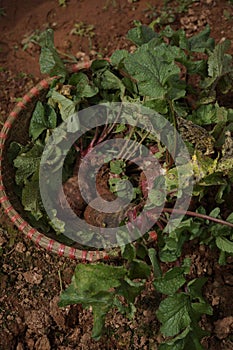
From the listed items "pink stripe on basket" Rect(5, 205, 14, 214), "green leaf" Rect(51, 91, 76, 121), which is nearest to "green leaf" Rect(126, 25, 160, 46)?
"green leaf" Rect(51, 91, 76, 121)

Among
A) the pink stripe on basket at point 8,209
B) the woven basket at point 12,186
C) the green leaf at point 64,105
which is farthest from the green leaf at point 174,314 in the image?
the green leaf at point 64,105

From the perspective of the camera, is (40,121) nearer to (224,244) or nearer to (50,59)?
(50,59)

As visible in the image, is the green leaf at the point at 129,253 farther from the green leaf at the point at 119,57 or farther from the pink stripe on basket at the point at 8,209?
the green leaf at the point at 119,57

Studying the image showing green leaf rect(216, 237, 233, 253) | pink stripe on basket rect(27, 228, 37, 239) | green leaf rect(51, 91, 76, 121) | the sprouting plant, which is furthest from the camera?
the sprouting plant

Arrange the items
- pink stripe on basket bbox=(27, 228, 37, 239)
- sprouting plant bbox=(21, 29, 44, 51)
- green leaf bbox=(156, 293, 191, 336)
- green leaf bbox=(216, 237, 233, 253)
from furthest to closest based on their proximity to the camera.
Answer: sprouting plant bbox=(21, 29, 44, 51), pink stripe on basket bbox=(27, 228, 37, 239), green leaf bbox=(216, 237, 233, 253), green leaf bbox=(156, 293, 191, 336)

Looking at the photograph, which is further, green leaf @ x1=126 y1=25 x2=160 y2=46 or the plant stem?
green leaf @ x1=126 y1=25 x2=160 y2=46

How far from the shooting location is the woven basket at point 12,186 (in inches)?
73.2

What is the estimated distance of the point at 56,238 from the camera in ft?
6.48

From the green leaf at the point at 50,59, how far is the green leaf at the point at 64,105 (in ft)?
0.29

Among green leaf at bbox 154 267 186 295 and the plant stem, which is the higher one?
green leaf at bbox 154 267 186 295

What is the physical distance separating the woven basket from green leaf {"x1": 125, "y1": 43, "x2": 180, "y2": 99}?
0.30 m

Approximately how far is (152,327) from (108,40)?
136cm

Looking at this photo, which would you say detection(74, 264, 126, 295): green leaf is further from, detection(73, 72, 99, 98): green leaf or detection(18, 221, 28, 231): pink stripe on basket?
detection(73, 72, 99, 98): green leaf

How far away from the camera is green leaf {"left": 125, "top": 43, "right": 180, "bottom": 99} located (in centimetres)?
188
